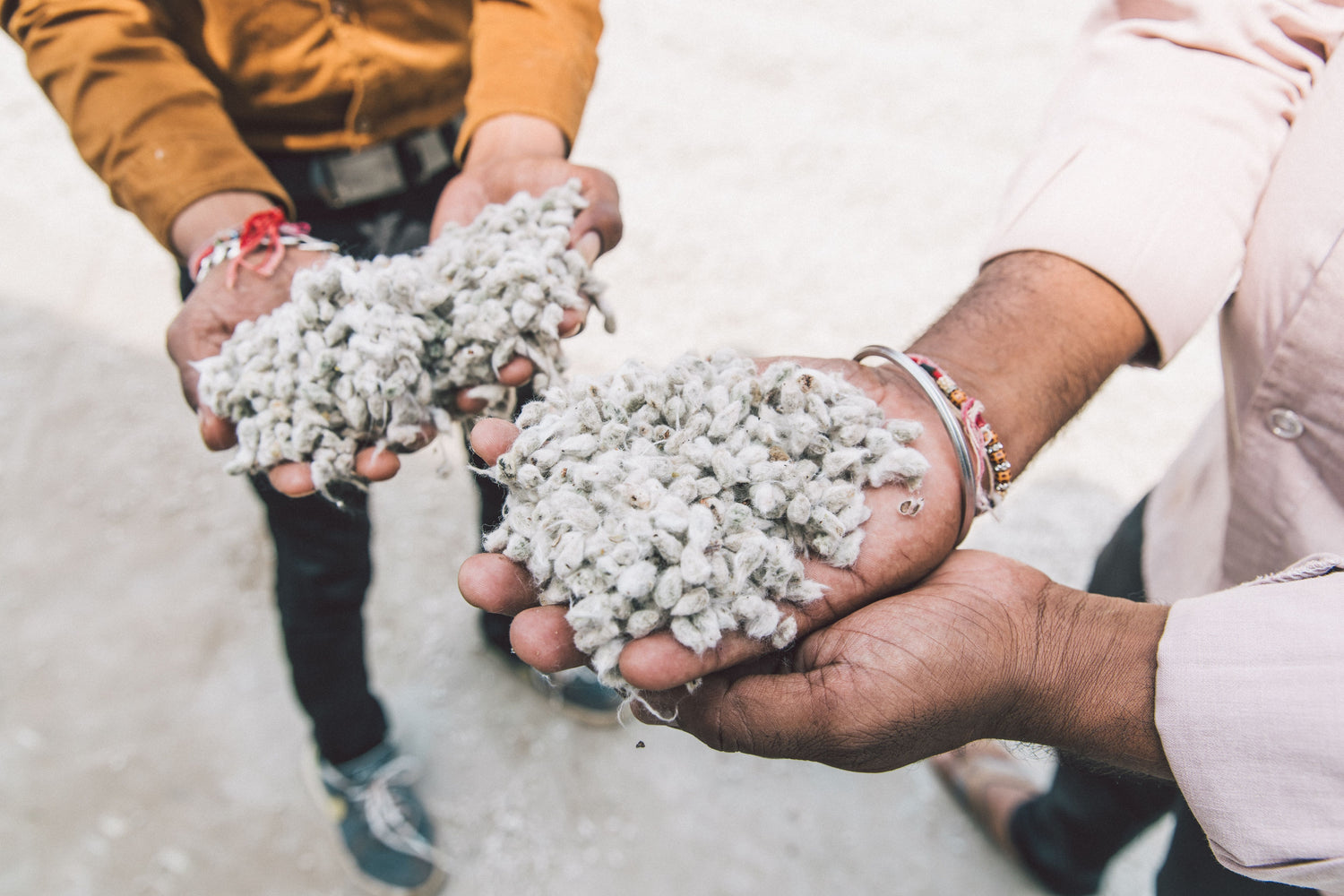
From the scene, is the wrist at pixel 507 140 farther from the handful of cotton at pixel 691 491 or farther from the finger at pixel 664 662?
the finger at pixel 664 662

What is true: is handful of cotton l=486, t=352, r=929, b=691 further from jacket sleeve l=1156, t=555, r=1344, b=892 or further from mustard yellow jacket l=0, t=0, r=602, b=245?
mustard yellow jacket l=0, t=0, r=602, b=245

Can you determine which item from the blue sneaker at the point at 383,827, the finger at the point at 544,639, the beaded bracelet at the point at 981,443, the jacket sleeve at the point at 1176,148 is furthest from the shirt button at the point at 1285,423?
the blue sneaker at the point at 383,827

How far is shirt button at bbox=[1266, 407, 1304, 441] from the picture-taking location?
106cm

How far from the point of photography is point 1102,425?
293 cm

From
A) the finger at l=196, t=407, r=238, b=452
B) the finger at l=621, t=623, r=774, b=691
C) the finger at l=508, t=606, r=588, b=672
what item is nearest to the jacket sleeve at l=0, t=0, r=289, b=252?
the finger at l=196, t=407, r=238, b=452

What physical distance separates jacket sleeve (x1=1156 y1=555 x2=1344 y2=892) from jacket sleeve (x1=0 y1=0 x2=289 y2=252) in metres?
1.64

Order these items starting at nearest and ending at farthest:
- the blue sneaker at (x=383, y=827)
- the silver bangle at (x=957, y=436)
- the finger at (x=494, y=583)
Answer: the finger at (x=494, y=583) < the silver bangle at (x=957, y=436) < the blue sneaker at (x=383, y=827)

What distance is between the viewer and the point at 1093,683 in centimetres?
96

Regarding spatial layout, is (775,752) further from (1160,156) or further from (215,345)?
(215,345)

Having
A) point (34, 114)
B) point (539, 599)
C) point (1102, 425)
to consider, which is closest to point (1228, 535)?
point (539, 599)

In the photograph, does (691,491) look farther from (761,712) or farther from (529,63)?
(529,63)

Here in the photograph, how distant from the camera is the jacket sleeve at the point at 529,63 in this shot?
64.7 inches

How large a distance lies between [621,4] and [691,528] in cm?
476

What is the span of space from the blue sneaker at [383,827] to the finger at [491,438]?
122 centimetres
